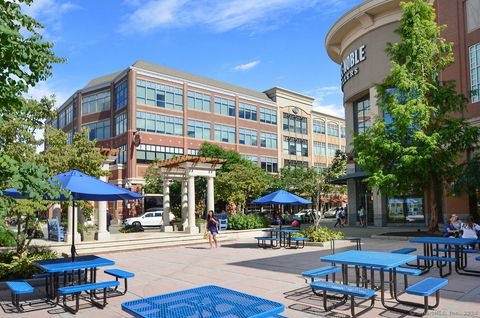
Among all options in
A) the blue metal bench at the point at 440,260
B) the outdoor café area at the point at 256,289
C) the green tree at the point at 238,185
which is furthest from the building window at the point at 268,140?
the blue metal bench at the point at 440,260

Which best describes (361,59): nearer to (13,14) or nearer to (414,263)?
(414,263)

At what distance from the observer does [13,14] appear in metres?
5.26

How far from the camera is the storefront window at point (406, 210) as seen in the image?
107 ft

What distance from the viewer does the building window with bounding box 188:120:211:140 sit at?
177 feet

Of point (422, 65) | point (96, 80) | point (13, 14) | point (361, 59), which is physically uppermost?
point (96, 80)

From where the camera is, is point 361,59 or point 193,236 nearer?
point 193,236

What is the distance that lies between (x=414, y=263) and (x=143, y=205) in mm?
39021

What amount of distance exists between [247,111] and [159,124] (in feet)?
50.8

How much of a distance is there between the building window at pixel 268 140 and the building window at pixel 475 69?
39.4 m

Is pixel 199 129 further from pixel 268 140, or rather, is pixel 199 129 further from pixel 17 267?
pixel 17 267

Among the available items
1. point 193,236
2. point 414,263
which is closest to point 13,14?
point 414,263

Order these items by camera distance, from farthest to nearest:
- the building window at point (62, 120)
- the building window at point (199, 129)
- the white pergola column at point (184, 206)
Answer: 1. the building window at point (62, 120)
2. the building window at point (199, 129)
3. the white pergola column at point (184, 206)

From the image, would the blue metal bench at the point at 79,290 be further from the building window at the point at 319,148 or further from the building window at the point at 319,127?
the building window at the point at 319,127

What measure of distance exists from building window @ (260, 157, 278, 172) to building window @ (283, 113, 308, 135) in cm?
616
